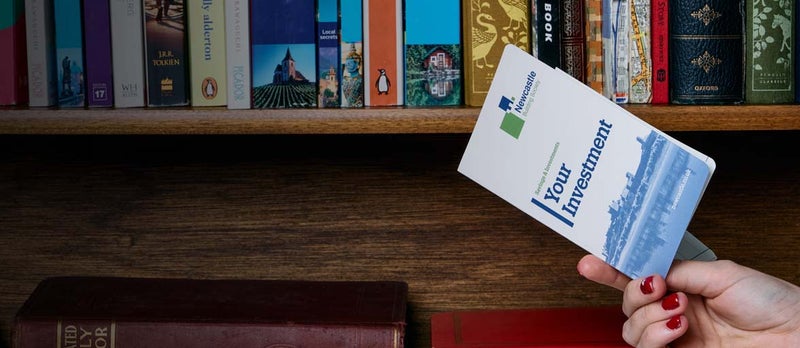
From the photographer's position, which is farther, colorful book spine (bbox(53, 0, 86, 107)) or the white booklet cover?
colorful book spine (bbox(53, 0, 86, 107))

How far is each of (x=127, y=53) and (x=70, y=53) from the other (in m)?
0.07

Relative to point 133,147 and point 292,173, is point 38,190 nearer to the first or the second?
point 133,147

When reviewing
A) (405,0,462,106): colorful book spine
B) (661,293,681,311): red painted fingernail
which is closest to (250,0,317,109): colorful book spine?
(405,0,462,106): colorful book spine

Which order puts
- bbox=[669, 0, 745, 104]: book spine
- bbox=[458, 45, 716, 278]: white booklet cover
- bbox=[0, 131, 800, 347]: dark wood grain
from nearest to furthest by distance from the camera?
bbox=[458, 45, 716, 278]: white booklet cover, bbox=[669, 0, 745, 104]: book spine, bbox=[0, 131, 800, 347]: dark wood grain

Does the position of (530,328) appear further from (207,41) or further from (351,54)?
(207,41)

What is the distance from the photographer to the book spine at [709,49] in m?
0.98

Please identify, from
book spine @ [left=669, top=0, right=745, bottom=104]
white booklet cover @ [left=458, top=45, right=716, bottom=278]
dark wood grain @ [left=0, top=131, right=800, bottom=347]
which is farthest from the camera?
dark wood grain @ [left=0, top=131, right=800, bottom=347]

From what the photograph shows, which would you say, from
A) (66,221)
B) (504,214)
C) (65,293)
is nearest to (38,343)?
(65,293)

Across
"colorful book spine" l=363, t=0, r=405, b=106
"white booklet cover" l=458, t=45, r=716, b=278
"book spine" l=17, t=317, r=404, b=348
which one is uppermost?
"colorful book spine" l=363, t=0, r=405, b=106

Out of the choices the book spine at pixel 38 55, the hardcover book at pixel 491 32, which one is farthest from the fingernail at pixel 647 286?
the book spine at pixel 38 55

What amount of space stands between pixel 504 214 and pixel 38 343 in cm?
64

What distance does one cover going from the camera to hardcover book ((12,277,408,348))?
3.48ft

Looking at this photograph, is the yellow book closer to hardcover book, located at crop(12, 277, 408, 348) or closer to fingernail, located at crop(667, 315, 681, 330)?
hardcover book, located at crop(12, 277, 408, 348)

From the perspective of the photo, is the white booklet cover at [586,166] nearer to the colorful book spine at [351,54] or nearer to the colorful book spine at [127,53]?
the colorful book spine at [351,54]
